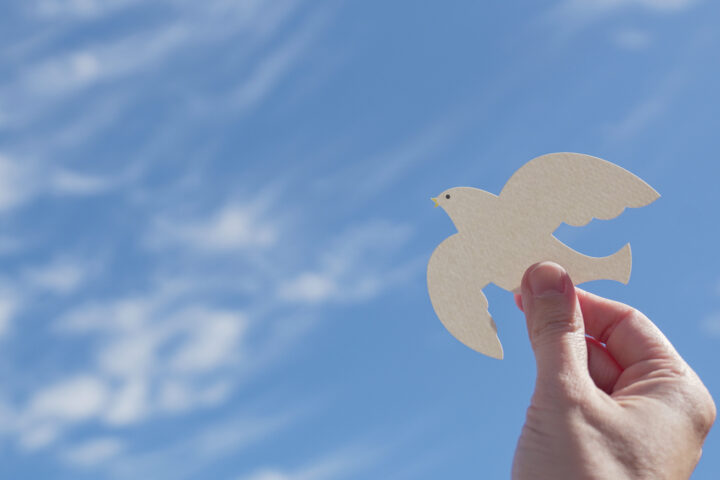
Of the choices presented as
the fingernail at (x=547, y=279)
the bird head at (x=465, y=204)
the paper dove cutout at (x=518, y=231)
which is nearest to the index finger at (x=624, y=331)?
the paper dove cutout at (x=518, y=231)

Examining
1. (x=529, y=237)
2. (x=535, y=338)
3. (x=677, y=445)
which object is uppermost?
(x=529, y=237)

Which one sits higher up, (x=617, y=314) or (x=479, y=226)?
(x=479, y=226)

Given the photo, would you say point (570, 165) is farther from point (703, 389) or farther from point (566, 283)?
point (703, 389)

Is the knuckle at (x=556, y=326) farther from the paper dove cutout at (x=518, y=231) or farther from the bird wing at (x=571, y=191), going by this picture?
the bird wing at (x=571, y=191)

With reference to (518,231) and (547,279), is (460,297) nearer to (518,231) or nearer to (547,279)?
(518,231)

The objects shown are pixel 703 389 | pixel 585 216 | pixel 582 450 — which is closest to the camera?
pixel 582 450

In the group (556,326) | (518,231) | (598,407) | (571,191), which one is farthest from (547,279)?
(598,407)

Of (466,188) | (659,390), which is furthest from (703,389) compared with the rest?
(466,188)

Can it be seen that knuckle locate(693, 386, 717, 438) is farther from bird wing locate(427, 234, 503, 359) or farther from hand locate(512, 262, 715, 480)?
bird wing locate(427, 234, 503, 359)

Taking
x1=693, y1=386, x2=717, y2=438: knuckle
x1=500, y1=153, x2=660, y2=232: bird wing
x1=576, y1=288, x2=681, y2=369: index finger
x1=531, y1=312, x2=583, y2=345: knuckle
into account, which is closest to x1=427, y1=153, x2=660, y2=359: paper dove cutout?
x1=500, y1=153, x2=660, y2=232: bird wing
